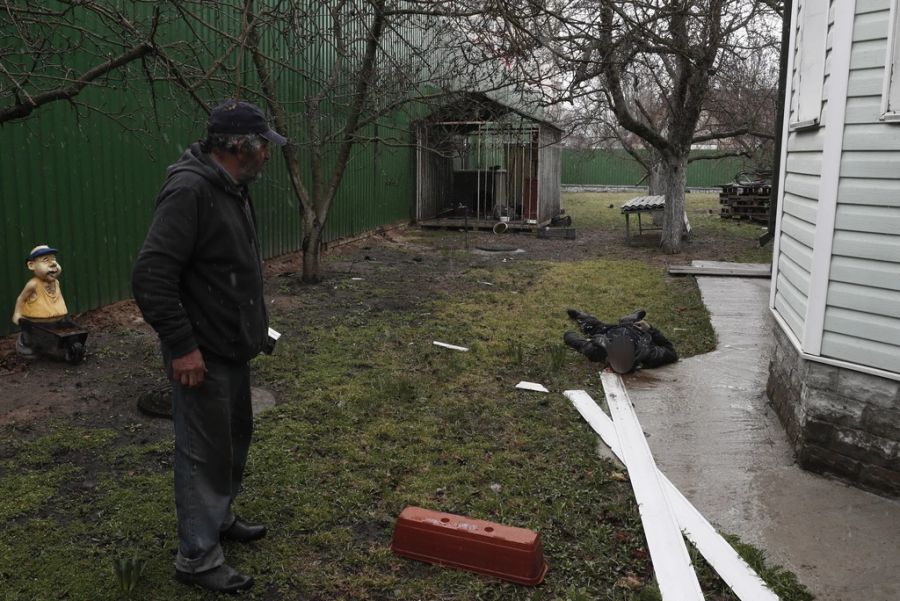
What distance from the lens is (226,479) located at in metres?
3.06

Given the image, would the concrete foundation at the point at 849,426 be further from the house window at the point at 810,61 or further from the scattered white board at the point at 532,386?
the scattered white board at the point at 532,386

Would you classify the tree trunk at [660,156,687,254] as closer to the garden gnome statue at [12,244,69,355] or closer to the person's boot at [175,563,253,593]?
the garden gnome statue at [12,244,69,355]

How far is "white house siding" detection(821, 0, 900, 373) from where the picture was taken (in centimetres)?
373

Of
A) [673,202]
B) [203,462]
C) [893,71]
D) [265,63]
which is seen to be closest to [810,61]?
[893,71]

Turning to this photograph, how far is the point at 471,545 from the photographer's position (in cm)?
321

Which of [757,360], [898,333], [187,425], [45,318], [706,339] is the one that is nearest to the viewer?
[187,425]

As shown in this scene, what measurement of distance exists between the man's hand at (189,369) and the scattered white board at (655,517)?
2091mm

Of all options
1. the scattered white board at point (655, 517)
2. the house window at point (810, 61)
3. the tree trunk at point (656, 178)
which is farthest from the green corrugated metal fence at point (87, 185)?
the tree trunk at point (656, 178)

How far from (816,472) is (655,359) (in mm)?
2218

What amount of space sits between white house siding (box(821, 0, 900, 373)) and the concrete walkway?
775 mm

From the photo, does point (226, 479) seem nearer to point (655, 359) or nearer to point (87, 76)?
point (87, 76)

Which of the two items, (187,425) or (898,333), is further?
(898,333)

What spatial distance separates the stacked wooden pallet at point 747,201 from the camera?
20469 millimetres

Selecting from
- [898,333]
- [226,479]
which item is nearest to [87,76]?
[226,479]
